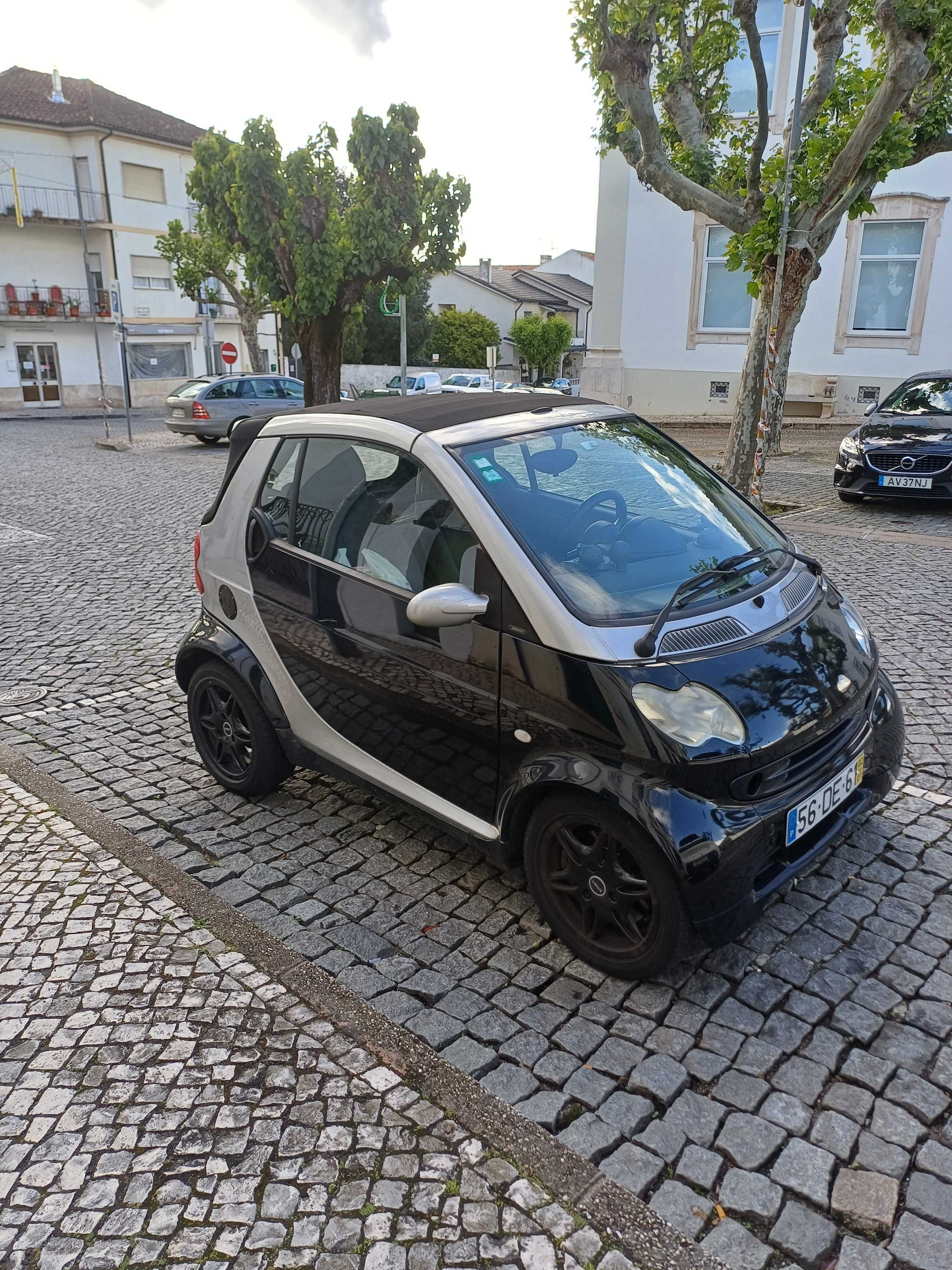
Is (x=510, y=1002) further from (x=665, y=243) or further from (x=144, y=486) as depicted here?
(x=665, y=243)

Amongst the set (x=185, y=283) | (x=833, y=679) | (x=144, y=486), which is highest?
(x=185, y=283)

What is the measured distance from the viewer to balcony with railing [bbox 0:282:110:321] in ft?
125

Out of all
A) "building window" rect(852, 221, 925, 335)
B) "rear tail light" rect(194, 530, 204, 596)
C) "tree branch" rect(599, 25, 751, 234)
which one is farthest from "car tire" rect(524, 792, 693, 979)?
"building window" rect(852, 221, 925, 335)

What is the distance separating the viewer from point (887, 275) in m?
23.5

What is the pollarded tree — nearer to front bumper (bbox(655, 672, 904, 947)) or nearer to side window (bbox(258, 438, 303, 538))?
side window (bbox(258, 438, 303, 538))

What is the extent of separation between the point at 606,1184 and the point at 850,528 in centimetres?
970

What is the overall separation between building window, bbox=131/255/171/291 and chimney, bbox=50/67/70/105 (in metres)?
7.41

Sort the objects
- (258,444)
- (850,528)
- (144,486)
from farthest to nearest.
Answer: (144,486)
(850,528)
(258,444)

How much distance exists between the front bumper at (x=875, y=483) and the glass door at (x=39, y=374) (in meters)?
36.0

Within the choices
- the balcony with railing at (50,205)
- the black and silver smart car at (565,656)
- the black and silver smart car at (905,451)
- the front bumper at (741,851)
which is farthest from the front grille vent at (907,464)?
the balcony with railing at (50,205)

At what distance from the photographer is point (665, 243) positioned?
25.2 metres

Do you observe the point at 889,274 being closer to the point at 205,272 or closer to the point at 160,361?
the point at 205,272

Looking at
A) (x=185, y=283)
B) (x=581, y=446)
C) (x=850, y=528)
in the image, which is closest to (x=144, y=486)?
(x=850, y=528)

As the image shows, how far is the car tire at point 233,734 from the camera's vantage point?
14.1 feet
